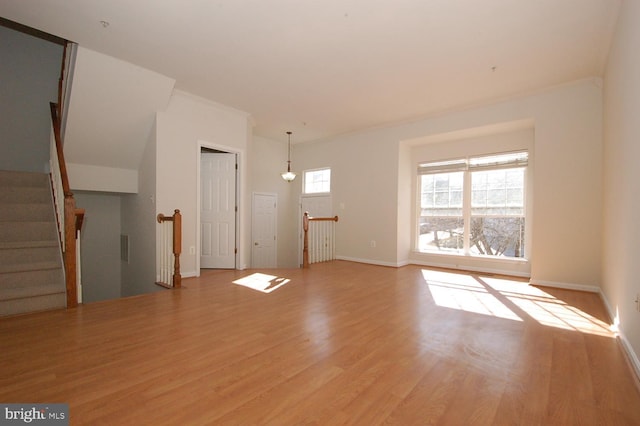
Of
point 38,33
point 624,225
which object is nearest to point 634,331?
point 624,225

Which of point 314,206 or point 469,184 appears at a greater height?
point 469,184

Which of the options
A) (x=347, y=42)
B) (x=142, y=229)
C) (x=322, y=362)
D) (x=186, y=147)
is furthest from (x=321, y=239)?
(x=322, y=362)

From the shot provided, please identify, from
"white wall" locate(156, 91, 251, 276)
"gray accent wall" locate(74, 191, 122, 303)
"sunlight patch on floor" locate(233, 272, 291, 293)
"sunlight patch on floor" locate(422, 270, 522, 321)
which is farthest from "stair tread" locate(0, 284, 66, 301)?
"sunlight patch on floor" locate(422, 270, 522, 321)

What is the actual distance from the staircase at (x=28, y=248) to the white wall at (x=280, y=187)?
397 cm

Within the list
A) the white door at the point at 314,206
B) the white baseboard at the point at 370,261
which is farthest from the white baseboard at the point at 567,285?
the white door at the point at 314,206

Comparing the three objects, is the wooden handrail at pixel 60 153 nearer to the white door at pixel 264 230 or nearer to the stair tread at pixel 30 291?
the stair tread at pixel 30 291

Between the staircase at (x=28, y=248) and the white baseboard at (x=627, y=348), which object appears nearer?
the white baseboard at (x=627, y=348)

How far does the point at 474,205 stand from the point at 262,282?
14.1 feet

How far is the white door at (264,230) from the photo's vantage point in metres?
7.28

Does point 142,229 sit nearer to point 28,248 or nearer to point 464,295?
point 28,248

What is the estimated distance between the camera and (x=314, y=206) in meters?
7.70

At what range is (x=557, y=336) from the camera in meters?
2.68

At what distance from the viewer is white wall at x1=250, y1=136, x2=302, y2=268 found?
750cm

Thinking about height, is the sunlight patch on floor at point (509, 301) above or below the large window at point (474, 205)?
below
